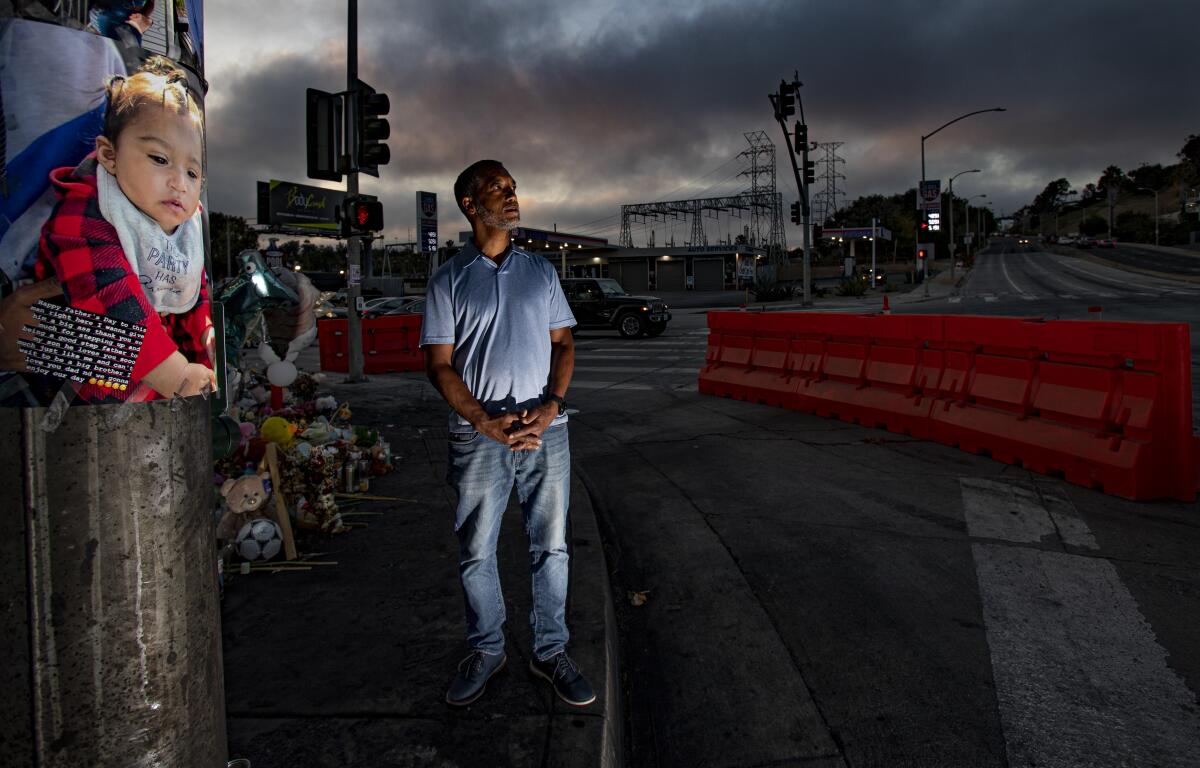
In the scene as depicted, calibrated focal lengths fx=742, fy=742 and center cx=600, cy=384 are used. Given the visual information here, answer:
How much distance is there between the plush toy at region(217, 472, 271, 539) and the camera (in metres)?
4.36

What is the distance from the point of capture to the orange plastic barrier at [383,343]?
1541 cm

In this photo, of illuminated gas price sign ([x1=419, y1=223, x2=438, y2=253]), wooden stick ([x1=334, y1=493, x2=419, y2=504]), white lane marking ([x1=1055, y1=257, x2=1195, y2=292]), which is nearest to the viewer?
wooden stick ([x1=334, y1=493, x2=419, y2=504])

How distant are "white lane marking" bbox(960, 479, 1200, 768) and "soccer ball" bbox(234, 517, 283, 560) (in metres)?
3.81

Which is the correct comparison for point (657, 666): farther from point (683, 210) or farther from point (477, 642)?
point (683, 210)

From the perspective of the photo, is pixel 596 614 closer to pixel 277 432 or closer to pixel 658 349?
pixel 277 432

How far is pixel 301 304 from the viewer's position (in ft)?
18.6

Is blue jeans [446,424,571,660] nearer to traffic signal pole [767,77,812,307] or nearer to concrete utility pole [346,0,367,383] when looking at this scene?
concrete utility pole [346,0,367,383]

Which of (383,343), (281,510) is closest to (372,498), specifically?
(281,510)

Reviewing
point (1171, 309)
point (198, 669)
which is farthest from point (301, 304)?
point (1171, 309)

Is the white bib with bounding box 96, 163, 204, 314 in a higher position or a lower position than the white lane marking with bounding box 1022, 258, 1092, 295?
lower

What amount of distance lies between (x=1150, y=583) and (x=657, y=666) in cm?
277

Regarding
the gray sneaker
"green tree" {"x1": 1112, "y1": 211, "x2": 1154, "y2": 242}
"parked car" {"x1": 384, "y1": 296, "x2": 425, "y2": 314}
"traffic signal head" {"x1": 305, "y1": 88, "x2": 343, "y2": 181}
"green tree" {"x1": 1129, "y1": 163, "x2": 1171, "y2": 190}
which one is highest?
"green tree" {"x1": 1129, "y1": 163, "x2": 1171, "y2": 190}

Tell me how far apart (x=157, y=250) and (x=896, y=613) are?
3516 millimetres

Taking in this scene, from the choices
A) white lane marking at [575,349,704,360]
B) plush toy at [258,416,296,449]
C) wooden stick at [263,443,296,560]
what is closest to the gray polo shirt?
wooden stick at [263,443,296,560]
